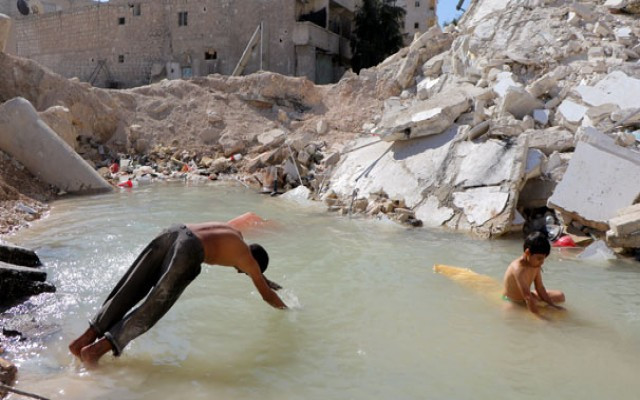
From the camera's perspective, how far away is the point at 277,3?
2025cm

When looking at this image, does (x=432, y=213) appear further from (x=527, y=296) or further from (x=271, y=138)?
(x=271, y=138)

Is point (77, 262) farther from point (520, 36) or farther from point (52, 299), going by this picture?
point (520, 36)

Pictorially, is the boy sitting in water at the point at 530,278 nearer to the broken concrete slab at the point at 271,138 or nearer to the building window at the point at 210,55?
the broken concrete slab at the point at 271,138

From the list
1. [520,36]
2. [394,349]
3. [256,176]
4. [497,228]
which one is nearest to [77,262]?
[394,349]

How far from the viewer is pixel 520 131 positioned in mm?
7941

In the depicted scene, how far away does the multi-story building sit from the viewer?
1337 inches

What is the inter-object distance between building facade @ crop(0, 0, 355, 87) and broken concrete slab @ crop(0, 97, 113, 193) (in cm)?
1114

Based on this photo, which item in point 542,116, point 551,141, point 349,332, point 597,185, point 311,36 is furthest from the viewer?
point 311,36

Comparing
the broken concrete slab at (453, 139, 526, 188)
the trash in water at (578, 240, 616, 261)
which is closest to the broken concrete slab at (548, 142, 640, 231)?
the trash in water at (578, 240, 616, 261)

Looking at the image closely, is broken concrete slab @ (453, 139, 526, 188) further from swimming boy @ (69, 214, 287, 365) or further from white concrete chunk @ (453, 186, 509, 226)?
swimming boy @ (69, 214, 287, 365)

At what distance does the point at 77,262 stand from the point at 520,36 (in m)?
9.90

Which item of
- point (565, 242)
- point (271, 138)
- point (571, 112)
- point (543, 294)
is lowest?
point (565, 242)

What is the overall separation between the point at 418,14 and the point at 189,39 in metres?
18.1

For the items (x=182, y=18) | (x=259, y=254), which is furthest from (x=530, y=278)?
(x=182, y=18)
